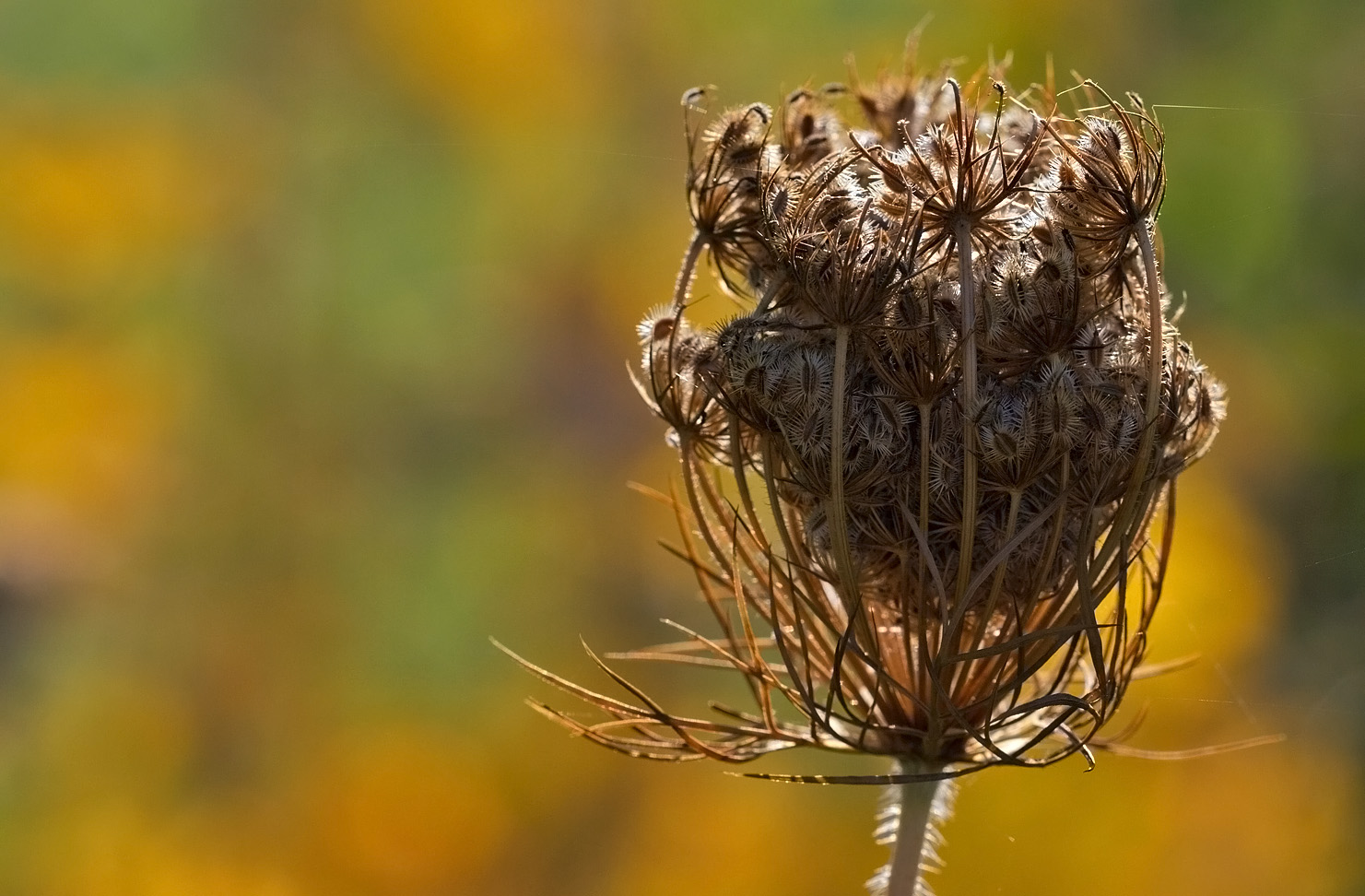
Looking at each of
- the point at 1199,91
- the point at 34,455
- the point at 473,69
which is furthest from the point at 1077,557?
the point at 473,69

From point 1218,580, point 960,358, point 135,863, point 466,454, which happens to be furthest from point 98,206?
point 960,358

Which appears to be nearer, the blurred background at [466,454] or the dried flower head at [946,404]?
the dried flower head at [946,404]

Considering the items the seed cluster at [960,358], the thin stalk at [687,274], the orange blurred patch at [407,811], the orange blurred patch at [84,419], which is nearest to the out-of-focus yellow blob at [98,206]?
the orange blurred patch at [84,419]

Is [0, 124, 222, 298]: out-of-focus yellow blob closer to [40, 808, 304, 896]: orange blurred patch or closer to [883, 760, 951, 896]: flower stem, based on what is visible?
[40, 808, 304, 896]: orange blurred patch

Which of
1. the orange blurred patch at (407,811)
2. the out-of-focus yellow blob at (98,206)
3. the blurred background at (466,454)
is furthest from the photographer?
the out-of-focus yellow blob at (98,206)

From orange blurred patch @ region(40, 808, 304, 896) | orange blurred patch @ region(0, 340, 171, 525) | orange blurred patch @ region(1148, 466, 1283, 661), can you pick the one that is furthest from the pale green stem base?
orange blurred patch @ region(0, 340, 171, 525)

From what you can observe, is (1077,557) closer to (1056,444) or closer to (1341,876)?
(1056,444)

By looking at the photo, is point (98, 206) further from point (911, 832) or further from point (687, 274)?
A: point (911, 832)

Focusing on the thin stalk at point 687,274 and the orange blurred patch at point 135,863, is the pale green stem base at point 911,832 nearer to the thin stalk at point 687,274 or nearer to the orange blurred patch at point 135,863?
the thin stalk at point 687,274
